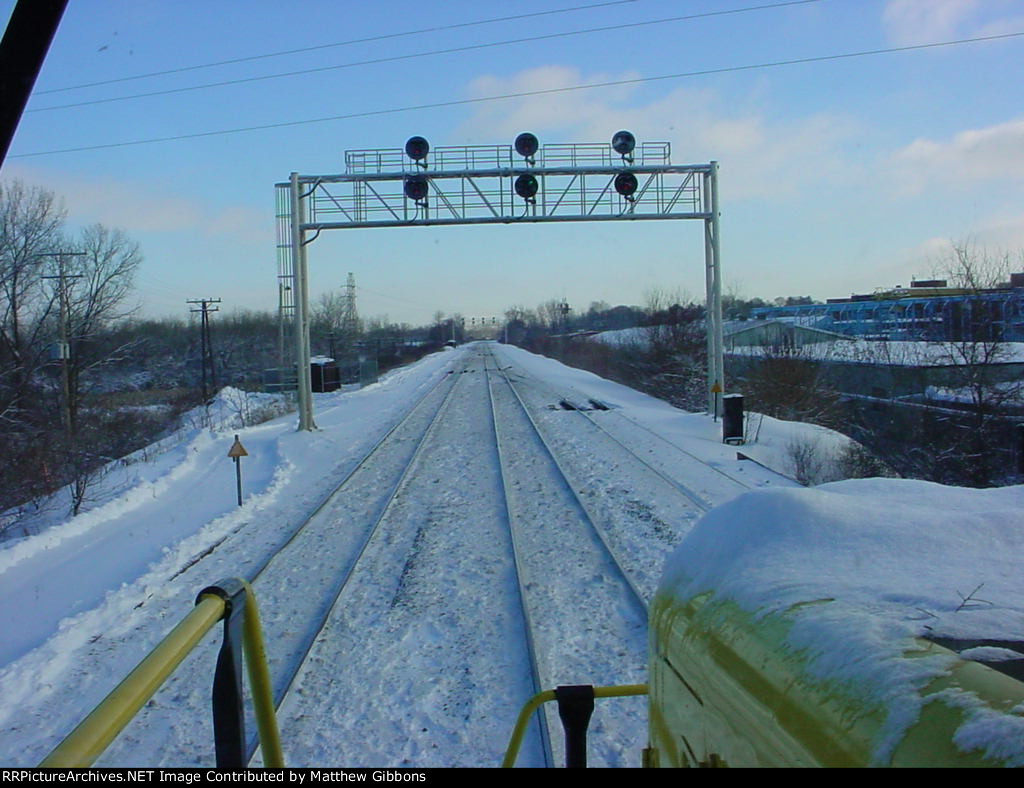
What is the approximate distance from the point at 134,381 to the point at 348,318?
28967mm

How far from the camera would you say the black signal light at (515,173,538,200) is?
1983 centimetres

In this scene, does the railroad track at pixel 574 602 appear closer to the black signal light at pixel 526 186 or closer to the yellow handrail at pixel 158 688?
the yellow handrail at pixel 158 688

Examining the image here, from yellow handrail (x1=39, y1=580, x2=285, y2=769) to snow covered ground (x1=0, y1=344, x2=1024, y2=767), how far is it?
148cm

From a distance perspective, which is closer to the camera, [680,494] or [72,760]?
[72,760]

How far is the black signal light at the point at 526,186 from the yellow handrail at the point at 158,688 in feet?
58.7

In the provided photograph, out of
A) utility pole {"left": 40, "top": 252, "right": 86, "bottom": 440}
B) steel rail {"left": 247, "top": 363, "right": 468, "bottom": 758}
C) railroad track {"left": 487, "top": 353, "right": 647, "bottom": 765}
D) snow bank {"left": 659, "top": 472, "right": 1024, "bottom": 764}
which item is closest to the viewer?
snow bank {"left": 659, "top": 472, "right": 1024, "bottom": 764}

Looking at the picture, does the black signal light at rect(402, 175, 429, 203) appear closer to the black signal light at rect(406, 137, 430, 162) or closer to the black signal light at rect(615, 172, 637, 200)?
the black signal light at rect(406, 137, 430, 162)

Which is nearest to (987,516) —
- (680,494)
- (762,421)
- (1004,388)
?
(680,494)

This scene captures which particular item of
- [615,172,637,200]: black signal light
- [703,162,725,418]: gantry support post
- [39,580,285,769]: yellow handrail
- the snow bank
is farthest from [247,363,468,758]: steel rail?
[703,162,725,418]: gantry support post

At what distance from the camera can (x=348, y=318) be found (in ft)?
307

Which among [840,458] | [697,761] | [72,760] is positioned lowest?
[840,458]

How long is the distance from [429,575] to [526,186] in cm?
1299

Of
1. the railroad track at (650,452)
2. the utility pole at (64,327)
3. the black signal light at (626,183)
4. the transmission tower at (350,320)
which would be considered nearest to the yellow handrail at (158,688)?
the railroad track at (650,452)

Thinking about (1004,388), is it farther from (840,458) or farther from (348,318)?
(348,318)
